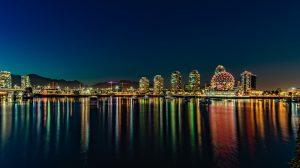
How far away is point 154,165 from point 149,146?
6289 mm

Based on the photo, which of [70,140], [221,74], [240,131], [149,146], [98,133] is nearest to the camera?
[149,146]

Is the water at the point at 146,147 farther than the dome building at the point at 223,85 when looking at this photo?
No

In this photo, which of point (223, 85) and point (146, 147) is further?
point (223, 85)

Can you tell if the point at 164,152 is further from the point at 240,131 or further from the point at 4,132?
the point at 4,132

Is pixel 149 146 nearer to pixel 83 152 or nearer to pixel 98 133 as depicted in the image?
pixel 83 152

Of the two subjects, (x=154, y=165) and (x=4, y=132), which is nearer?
(x=154, y=165)

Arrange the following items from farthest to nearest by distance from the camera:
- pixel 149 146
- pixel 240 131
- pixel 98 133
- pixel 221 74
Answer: pixel 221 74, pixel 240 131, pixel 98 133, pixel 149 146

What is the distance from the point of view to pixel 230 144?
27578 mm

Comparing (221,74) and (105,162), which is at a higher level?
(221,74)

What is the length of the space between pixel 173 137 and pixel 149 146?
5073 mm

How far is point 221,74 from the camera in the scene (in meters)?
198

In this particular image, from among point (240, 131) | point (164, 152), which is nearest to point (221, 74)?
point (240, 131)

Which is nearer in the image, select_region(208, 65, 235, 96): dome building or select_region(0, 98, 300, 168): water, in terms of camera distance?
select_region(0, 98, 300, 168): water

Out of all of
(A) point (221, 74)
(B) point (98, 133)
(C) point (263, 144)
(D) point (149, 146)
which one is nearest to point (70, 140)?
(B) point (98, 133)
